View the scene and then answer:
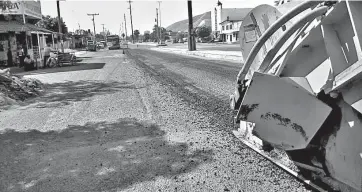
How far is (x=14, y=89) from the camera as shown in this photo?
31.7ft

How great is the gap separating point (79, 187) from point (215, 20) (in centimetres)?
9632

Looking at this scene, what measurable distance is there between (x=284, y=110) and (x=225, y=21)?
84.2 meters

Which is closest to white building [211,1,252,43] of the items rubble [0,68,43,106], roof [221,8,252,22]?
roof [221,8,252,22]

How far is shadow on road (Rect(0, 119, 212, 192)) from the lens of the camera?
143 inches

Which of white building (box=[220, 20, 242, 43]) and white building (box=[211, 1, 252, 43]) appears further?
white building (box=[211, 1, 252, 43])

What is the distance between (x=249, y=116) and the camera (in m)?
2.96

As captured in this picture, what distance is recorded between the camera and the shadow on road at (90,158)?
363cm

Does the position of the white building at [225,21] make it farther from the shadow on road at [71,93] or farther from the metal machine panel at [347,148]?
the metal machine panel at [347,148]

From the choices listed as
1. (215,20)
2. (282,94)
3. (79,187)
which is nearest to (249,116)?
(282,94)

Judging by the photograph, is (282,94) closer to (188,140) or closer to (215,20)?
(188,140)

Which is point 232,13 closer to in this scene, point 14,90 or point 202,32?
point 202,32

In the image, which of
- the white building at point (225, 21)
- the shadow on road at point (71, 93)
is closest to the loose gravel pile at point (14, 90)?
the shadow on road at point (71, 93)

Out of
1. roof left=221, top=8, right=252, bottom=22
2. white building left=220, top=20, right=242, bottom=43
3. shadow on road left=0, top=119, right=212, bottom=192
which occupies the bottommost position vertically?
shadow on road left=0, top=119, right=212, bottom=192

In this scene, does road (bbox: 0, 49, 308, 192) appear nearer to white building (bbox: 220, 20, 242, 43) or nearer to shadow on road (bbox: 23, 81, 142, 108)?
shadow on road (bbox: 23, 81, 142, 108)
